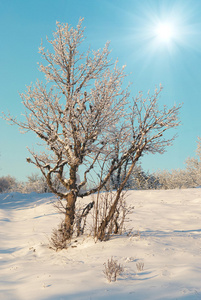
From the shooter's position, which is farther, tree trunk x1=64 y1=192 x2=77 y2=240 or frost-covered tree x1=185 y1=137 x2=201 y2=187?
frost-covered tree x1=185 y1=137 x2=201 y2=187

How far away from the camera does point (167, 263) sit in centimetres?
444

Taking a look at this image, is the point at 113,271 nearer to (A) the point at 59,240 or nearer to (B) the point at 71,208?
(A) the point at 59,240

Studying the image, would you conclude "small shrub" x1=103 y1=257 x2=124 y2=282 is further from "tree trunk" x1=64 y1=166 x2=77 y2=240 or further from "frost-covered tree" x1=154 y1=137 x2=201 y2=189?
"frost-covered tree" x1=154 y1=137 x2=201 y2=189

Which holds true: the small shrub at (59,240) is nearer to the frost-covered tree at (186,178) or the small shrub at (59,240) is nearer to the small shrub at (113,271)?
the small shrub at (113,271)

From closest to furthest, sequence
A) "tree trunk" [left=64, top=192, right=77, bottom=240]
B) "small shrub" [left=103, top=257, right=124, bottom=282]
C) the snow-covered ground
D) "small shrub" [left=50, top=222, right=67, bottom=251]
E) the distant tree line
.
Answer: the snow-covered ground
"small shrub" [left=103, top=257, right=124, bottom=282]
"small shrub" [left=50, top=222, right=67, bottom=251]
"tree trunk" [left=64, top=192, right=77, bottom=240]
the distant tree line

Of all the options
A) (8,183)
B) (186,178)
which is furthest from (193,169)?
(8,183)

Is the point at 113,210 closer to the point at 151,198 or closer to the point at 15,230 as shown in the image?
the point at 15,230

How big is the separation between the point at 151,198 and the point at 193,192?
9.66ft

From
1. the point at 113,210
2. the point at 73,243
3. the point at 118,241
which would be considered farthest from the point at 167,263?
the point at 73,243

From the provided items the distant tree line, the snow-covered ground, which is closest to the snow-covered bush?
the distant tree line

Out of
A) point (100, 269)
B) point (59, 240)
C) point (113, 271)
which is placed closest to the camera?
point (113, 271)

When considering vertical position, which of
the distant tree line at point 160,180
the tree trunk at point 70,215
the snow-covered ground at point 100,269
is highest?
the distant tree line at point 160,180

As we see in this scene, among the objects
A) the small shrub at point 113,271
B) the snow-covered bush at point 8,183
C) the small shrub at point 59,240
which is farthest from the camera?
the snow-covered bush at point 8,183

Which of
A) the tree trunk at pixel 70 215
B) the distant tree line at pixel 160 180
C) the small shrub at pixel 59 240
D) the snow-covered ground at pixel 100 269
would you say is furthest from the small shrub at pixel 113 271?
the distant tree line at pixel 160 180
